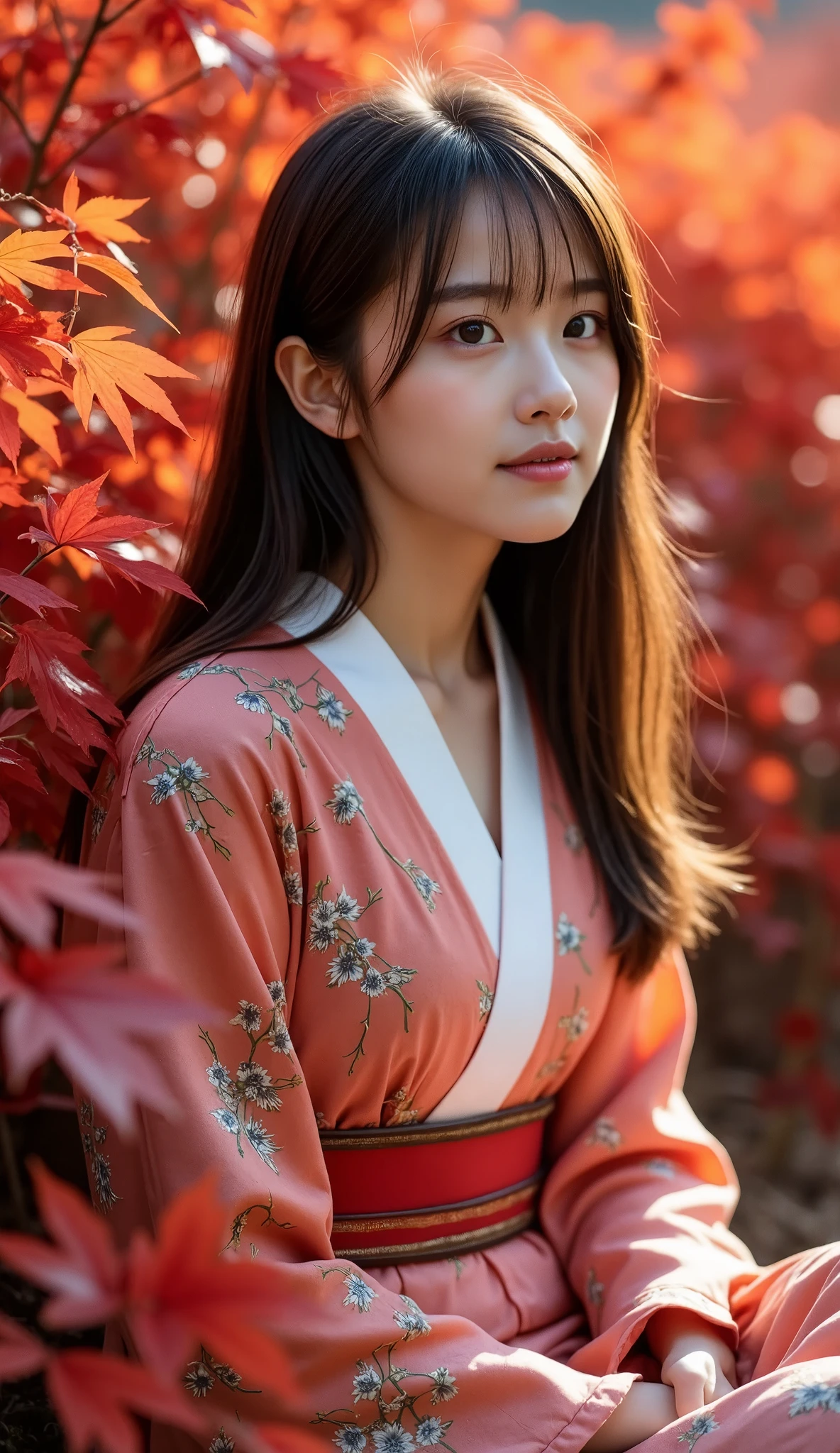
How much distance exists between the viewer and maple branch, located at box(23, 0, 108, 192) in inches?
59.7

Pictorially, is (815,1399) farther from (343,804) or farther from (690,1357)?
(343,804)

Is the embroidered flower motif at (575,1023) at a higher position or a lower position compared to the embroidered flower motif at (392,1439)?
higher

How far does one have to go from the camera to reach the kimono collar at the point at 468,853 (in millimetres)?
1583

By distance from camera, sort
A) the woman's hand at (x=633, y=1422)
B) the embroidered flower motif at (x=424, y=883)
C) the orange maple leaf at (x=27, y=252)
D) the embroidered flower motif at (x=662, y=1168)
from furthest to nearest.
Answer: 1. the embroidered flower motif at (x=662, y=1168)
2. the embroidered flower motif at (x=424, y=883)
3. the woman's hand at (x=633, y=1422)
4. the orange maple leaf at (x=27, y=252)

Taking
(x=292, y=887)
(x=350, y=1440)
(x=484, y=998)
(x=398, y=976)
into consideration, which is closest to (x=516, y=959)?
(x=484, y=998)

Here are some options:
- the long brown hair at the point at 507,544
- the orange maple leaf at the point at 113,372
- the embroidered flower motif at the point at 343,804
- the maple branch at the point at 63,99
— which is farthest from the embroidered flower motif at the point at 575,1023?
the maple branch at the point at 63,99

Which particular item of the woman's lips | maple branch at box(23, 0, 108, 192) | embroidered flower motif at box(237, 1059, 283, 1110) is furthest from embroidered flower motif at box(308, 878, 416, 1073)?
maple branch at box(23, 0, 108, 192)

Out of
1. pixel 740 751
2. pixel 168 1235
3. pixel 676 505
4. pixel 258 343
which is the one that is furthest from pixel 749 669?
pixel 168 1235

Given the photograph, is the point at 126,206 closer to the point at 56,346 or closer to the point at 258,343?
the point at 56,346

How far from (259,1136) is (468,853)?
1.33ft

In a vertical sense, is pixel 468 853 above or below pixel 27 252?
below

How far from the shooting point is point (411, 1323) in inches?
53.0

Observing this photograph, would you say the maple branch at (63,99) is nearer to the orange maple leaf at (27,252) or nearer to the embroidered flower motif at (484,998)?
the orange maple leaf at (27,252)

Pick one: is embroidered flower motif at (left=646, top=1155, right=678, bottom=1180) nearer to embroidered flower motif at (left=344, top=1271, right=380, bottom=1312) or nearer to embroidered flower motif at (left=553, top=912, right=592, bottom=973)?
embroidered flower motif at (left=553, top=912, right=592, bottom=973)
